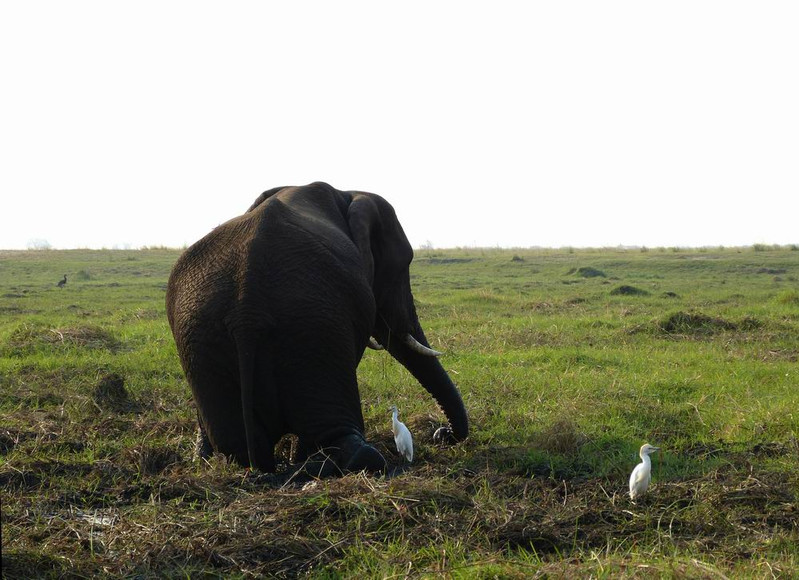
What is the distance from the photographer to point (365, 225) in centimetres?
651

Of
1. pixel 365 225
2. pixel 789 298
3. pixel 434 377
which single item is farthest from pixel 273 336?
pixel 789 298

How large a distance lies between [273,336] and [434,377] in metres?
1.91

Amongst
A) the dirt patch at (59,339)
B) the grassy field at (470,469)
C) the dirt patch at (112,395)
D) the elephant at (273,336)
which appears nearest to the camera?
the grassy field at (470,469)

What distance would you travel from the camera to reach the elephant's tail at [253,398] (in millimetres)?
5168

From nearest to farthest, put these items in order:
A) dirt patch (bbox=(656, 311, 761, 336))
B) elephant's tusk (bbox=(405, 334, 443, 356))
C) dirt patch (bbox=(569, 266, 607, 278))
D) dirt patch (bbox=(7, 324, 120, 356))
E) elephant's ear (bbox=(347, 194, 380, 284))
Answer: elephant's ear (bbox=(347, 194, 380, 284)), elephant's tusk (bbox=(405, 334, 443, 356)), dirt patch (bbox=(7, 324, 120, 356)), dirt patch (bbox=(656, 311, 761, 336)), dirt patch (bbox=(569, 266, 607, 278))

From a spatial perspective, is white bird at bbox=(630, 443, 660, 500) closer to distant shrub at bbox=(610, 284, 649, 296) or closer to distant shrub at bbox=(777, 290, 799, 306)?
distant shrub at bbox=(777, 290, 799, 306)

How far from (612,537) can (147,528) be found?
219 centimetres

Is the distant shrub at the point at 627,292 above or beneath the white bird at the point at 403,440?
above

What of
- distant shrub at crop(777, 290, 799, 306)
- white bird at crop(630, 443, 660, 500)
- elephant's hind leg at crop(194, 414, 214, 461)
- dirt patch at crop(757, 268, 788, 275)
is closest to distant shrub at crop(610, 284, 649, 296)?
distant shrub at crop(777, 290, 799, 306)

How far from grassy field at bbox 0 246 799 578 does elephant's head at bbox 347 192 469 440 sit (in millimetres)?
380

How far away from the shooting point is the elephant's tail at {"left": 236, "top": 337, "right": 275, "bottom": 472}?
5.17m

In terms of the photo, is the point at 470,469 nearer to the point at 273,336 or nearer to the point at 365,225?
the point at 273,336

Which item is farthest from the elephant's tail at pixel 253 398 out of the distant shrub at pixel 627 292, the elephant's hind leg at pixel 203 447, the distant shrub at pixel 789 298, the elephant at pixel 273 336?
the distant shrub at pixel 627 292

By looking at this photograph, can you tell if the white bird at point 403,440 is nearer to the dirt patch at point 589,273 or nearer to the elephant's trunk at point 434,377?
the elephant's trunk at point 434,377
